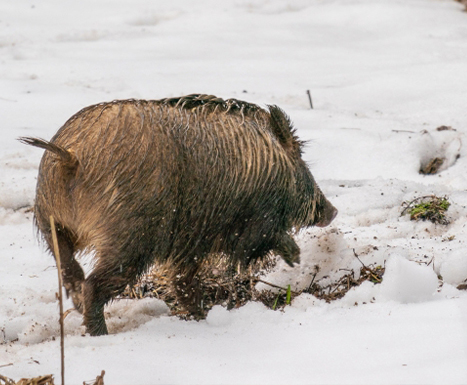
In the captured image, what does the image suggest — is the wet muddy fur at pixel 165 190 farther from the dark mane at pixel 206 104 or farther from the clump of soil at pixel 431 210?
the clump of soil at pixel 431 210

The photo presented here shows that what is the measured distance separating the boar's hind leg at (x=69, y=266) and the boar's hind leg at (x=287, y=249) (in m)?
1.22

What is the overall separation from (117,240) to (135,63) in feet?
18.1

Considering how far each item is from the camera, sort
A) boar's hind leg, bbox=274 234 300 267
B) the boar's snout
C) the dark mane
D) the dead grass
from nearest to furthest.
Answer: the dark mane < the dead grass < boar's hind leg, bbox=274 234 300 267 < the boar's snout

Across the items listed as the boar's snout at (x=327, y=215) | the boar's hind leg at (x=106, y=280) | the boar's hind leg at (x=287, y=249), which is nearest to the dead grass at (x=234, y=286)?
the boar's hind leg at (x=287, y=249)

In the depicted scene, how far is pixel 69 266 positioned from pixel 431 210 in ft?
9.14

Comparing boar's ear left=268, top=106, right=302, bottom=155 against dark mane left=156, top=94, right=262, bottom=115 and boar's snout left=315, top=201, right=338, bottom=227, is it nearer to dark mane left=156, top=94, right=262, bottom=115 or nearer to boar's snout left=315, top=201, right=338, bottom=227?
dark mane left=156, top=94, right=262, bottom=115

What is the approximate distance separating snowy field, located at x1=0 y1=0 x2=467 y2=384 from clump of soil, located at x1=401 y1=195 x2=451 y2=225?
0.25 ft

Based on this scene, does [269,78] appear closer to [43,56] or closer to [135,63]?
[135,63]

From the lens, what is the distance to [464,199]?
19.0 ft

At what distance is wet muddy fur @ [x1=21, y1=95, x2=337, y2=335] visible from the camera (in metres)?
3.72

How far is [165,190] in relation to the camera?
3.80 metres

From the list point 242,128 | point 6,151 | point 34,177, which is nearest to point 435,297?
point 242,128

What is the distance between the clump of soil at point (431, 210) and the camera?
17.8 feet

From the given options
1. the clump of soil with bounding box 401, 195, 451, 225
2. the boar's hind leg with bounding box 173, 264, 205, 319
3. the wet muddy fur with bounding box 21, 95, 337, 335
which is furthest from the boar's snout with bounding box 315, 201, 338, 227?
the boar's hind leg with bounding box 173, 264, 205, 319
